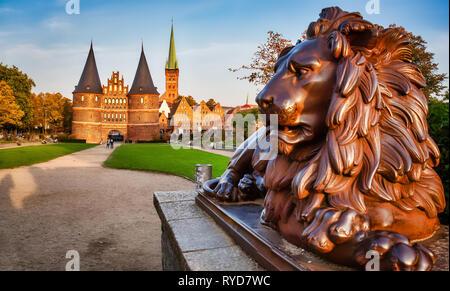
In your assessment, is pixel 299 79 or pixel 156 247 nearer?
pixel 299 79

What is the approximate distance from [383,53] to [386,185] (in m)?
0.62

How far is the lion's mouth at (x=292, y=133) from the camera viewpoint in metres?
1.45

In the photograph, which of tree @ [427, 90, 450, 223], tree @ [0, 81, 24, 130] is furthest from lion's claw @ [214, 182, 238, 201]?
tree @ [0, 81, 24, 130]

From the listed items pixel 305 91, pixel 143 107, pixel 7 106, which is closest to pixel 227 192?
pixel 305 91

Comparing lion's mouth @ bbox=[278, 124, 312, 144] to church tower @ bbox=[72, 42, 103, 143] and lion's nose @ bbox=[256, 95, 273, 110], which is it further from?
church tower @ bbox=[72, 42, 103, 143]

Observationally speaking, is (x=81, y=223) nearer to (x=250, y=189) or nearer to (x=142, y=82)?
(x=250, y=189)

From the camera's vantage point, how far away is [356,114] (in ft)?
4.25

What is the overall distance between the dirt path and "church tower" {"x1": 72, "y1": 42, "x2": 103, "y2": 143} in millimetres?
49843

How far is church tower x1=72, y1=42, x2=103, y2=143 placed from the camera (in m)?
57.0

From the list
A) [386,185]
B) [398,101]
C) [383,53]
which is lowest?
[386,185]

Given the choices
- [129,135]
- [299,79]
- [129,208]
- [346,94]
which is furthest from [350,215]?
[129,135]

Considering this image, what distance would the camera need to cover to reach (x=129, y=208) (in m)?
7.41

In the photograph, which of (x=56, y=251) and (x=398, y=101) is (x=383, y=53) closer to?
(x=398, y=101)


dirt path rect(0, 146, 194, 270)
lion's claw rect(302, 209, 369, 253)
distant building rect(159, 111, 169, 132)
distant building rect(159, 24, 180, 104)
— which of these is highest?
distant building rect(159, 24, 180, 104)
